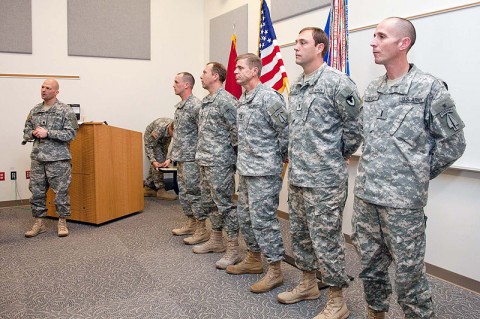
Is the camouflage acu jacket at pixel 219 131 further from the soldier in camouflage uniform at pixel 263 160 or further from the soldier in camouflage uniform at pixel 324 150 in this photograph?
the soldier in camouflage uniform at pixel 324 150

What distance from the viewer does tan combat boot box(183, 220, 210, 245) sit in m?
3.86

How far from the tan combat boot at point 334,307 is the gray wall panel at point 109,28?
4635 millimetres

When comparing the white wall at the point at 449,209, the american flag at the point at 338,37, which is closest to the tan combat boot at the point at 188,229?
the american flag at the point at 338,37

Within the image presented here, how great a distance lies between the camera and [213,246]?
3621mm

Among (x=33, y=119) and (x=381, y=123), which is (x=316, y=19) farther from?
(x=33, y=119)

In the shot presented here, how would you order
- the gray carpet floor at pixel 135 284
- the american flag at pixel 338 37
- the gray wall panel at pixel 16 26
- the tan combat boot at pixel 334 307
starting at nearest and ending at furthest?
the tan combat boot at pixel 334 307 < the gray carpet floor at pixel 135 284 < the american flag at pixel 338 37 < the gray wall panel at pixel 16 26

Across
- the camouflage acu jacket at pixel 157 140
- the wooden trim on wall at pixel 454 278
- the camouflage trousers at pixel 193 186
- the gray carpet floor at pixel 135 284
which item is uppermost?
the camouflage acu jacket at pixel 157 140

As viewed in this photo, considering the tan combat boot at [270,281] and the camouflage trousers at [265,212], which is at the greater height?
the camouflage trousers at [265,212]

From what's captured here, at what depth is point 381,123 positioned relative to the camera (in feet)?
6.32

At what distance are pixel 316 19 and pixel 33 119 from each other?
2.88 metres

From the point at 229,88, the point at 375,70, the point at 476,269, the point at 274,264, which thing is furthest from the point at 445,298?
the point at 229,88

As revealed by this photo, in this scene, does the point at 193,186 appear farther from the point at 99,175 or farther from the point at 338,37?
the point at 338,37

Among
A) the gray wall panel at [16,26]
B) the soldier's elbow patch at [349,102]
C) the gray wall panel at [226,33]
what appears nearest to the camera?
the soldier's elbow patch at [349,102]

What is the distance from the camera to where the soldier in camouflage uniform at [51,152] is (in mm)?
4055
